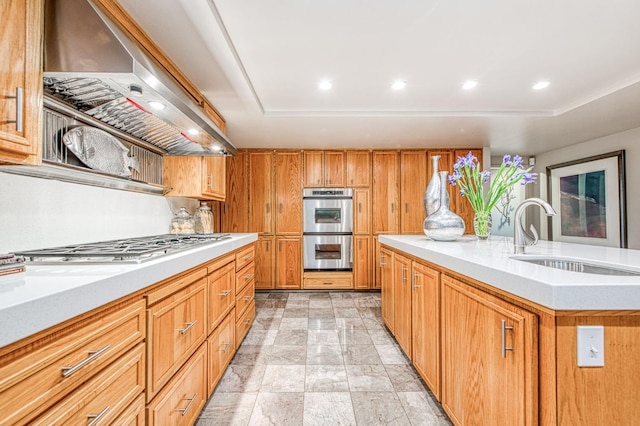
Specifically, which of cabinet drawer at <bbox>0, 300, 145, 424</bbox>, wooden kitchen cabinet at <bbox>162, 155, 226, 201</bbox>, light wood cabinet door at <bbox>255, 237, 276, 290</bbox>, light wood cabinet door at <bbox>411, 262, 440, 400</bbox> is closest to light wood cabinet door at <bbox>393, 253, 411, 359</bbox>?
light wood cabinet door at <bbox>411, 262, 440, 400</bbox>

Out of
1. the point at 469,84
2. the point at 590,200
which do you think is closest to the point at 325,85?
the point at 469,84

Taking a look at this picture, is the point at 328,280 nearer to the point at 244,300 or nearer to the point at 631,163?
the point at 244,300

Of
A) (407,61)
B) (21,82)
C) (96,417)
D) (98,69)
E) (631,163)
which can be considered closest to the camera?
(96,417)

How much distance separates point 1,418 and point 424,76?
2.76 meters

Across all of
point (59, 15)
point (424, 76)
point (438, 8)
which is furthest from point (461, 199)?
point (59, 15)

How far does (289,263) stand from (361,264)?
3.62 feet

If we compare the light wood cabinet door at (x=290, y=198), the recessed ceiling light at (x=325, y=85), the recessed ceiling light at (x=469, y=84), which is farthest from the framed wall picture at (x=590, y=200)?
the light wood cabinet door at (x=290, y=198)

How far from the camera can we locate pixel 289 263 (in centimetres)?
452

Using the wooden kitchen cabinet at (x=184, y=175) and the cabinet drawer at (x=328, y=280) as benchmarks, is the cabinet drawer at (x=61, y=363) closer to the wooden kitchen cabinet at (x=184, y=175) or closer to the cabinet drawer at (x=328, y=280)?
the wooden kitchen cabinet at (x=184, y=175)

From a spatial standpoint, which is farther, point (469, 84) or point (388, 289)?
point (388, 289)

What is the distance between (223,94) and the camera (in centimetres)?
262

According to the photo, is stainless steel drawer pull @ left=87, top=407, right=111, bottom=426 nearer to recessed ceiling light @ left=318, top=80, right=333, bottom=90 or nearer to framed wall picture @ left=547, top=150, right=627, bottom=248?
recessed ceiling light @ left=318, top=80, right=333, bottom=90

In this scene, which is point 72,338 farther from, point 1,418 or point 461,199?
point 461,199

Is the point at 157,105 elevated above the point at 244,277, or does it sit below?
above
